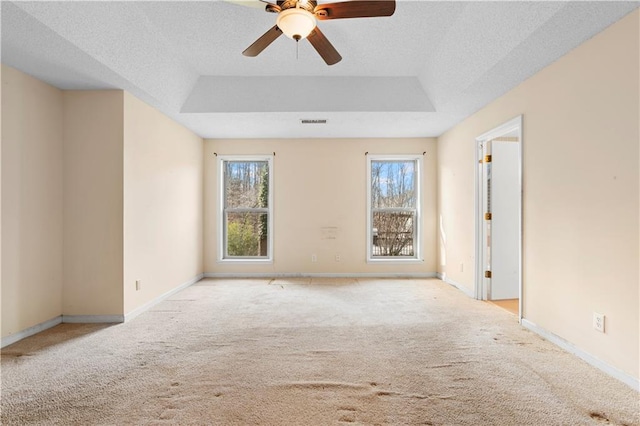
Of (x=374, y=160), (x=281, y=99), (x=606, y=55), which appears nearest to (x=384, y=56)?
(x=281, y=99)

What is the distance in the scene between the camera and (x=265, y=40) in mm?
2430

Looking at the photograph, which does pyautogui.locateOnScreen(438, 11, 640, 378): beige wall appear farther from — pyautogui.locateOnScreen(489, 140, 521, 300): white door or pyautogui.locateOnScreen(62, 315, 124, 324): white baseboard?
pyautogui.locateOnScreen(62, 315, 124, 324): white baseboard

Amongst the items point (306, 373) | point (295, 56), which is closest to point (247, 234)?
point (295, 56)

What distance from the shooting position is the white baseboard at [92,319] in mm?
3307

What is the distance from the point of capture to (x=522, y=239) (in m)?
3.22

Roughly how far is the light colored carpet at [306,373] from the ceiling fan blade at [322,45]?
2.41m

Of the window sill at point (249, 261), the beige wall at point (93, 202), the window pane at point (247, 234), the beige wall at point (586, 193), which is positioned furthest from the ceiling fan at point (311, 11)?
the window sill at point (249, 261)

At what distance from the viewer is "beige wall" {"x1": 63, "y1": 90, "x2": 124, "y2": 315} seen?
3.30 m

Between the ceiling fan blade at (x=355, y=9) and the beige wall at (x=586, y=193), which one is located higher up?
the ceiling fan blade at (x=355, y=9)

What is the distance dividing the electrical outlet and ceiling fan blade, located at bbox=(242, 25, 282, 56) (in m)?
3.10

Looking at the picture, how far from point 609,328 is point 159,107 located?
4.78 metres

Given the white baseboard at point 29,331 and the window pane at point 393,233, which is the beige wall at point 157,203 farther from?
the window pane at point 393,233

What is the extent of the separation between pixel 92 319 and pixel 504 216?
4.91 metres

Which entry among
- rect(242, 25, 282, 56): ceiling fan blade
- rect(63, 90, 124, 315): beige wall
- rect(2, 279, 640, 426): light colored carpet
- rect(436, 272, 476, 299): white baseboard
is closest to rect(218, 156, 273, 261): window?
rect(2, 279, 640, 426): light colored carpet
